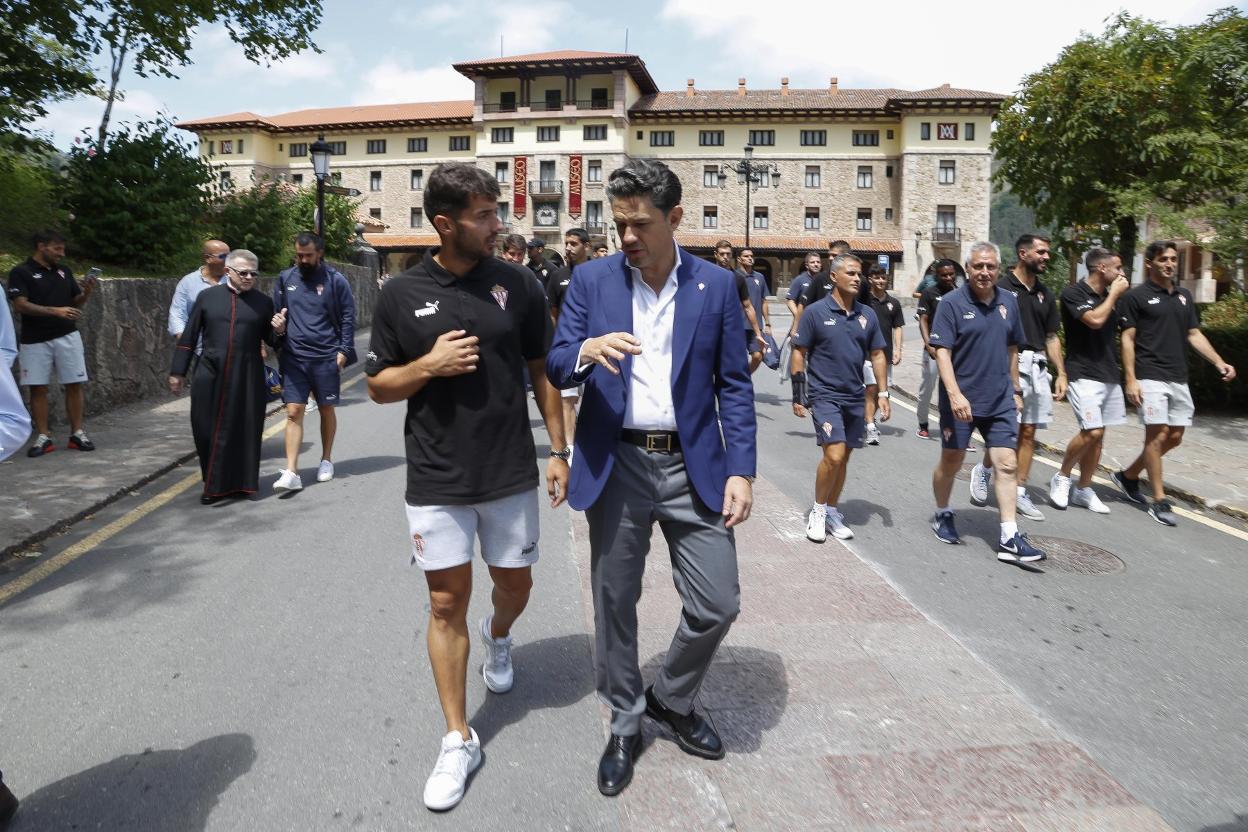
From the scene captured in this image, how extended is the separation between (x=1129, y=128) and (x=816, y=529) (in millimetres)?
15643

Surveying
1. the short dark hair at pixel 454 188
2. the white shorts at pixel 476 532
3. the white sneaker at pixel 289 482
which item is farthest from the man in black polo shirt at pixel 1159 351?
the white sneaker at pixel 289 482

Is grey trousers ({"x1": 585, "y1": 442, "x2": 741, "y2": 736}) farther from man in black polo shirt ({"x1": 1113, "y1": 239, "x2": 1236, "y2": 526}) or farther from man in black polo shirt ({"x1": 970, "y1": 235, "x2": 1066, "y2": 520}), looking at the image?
man in black polo shirt ({"x1": 1113, "y1": 239, "x2": 1236, "y2": 526})

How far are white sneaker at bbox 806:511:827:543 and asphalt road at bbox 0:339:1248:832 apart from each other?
0.26 meters

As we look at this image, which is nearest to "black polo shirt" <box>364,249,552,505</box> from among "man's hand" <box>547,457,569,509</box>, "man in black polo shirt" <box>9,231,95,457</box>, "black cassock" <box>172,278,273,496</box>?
"man's hand" <box>547,457,569,509</box>

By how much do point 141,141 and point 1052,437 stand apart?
1354cm

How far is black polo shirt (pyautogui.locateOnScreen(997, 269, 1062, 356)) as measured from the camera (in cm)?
705

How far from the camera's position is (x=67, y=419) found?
406 inches

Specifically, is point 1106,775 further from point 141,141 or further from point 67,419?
point 141,141

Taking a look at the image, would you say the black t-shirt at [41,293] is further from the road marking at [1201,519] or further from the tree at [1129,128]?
the tree at [1129,128]

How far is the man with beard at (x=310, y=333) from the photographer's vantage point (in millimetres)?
7746

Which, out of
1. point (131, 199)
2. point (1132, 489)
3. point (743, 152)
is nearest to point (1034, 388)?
point (1132, 489)

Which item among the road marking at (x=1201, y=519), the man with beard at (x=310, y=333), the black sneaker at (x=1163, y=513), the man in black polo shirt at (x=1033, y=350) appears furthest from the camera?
the man with beard at (x=310, y=333)

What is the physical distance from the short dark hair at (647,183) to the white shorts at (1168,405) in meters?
5.68

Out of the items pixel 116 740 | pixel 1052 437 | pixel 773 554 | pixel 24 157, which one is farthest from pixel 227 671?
pixel 24 157
